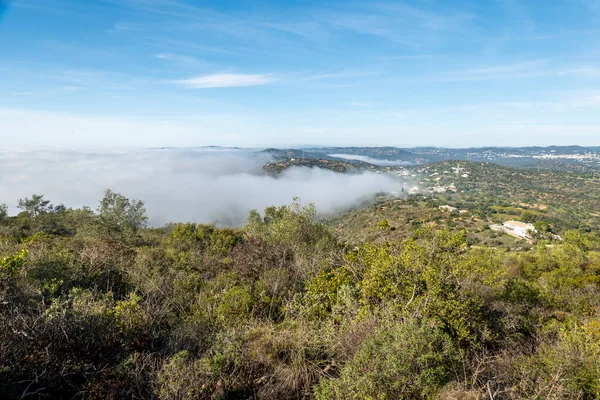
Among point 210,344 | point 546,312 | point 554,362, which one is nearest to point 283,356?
point 210,344

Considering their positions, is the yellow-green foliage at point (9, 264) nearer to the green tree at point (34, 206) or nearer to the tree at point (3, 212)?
the tree at point (3, 212)

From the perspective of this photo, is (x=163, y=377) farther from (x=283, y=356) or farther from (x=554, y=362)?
(x=554, y=362)

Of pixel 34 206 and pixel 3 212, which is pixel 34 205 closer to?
pixel 34 206

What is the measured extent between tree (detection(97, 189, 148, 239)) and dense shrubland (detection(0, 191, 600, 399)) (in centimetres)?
1514

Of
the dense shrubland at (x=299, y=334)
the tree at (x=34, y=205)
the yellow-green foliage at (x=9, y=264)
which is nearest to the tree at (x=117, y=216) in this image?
the dense shrubland at (x=299, y=334)

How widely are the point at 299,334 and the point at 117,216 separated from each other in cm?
3270

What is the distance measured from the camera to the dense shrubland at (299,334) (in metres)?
6.66

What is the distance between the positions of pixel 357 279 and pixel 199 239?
80.2 feet

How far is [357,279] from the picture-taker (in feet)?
45.3

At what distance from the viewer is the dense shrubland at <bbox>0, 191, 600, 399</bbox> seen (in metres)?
6.66

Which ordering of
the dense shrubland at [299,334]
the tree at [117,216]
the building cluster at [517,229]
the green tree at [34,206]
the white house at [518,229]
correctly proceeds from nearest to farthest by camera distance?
the dense shrubland at [299,334] < the tree at [117,216] < the green tree at [34,206] < the building cluster at [517,229] < the white house at [518,229]

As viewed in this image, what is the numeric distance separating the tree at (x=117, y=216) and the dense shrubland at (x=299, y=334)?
15139 millimetres

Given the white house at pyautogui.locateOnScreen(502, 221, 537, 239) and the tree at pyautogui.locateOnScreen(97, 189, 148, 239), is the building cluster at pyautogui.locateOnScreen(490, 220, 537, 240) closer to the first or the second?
the white house at pyautogui.locateOnScreen(502, 221, 537, 239)

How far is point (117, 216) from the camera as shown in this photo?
33.9 m
